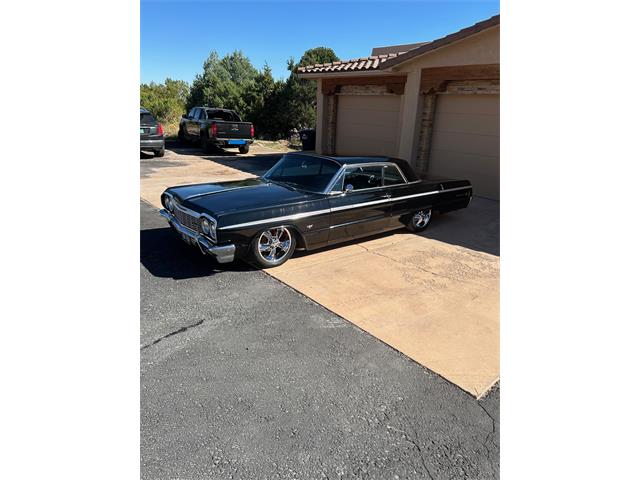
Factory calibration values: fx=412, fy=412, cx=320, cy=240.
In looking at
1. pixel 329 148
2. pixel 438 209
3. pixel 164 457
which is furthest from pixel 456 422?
pixel 329 148

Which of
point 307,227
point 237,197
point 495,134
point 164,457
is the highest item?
point 495,134

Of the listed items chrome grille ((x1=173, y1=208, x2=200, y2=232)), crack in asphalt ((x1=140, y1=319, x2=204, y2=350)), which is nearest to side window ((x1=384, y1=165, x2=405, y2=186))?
chrome grille ((x1=173, y1=208, x2=200, y2=232))

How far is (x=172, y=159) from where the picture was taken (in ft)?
47.1

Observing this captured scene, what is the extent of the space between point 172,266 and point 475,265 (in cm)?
372

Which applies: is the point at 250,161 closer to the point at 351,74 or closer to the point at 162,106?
the point at 351,74

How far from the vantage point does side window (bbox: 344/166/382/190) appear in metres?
5.40

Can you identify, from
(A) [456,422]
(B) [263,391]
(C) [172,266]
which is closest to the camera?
(A) [456,422]

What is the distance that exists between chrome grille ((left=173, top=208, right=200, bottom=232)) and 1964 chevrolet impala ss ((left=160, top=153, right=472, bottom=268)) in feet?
0.04

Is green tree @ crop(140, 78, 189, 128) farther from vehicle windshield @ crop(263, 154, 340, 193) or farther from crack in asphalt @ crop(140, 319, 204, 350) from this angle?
crack in asphalt @ crop(140, 319, 204, 350)

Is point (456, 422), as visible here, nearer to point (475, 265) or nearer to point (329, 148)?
point (475, 265)

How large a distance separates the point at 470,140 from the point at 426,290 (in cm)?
629

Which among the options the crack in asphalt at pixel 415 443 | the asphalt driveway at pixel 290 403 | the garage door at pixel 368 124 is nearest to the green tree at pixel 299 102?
the garage door at pixel 368 124

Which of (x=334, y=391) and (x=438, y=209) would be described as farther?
(x=438, y=209)

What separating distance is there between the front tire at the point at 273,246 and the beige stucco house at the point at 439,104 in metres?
4.83
